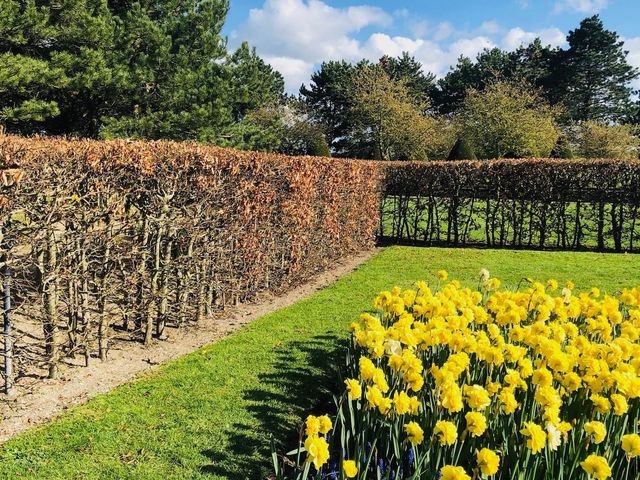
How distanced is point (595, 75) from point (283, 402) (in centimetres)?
5591

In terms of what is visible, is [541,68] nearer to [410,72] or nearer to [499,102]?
[410,72]

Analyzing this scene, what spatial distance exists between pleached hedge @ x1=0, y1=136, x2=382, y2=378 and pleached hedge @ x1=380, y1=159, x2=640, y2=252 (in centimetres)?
621

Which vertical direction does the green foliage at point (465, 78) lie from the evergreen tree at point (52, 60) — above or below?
→ above

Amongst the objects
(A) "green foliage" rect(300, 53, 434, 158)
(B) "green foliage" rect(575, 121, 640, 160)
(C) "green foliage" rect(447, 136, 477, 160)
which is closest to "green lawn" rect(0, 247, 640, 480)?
(C) "green foliage" rect(447, 136, 477, 160)

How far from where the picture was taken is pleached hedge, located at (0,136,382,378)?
13.9 feet

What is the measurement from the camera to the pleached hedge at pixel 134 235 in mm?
4230

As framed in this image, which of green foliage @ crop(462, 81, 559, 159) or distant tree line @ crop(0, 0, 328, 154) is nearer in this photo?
distant tree line @ crop(0, 0, 328, 154)

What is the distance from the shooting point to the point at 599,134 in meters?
35.8

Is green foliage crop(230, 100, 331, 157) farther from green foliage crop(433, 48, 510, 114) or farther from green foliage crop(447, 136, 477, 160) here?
green foliage crop(433, 48, 510, 114)

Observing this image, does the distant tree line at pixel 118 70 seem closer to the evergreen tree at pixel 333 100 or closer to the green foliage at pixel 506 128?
the green foliage at pixel 506 128

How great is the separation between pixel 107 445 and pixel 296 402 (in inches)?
59.4

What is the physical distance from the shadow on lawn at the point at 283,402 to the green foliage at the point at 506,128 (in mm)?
27404

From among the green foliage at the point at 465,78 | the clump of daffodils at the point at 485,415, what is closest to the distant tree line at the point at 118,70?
the clump of daffodils at the point at 485,415

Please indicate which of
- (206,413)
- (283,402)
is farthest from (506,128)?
(206,413)
